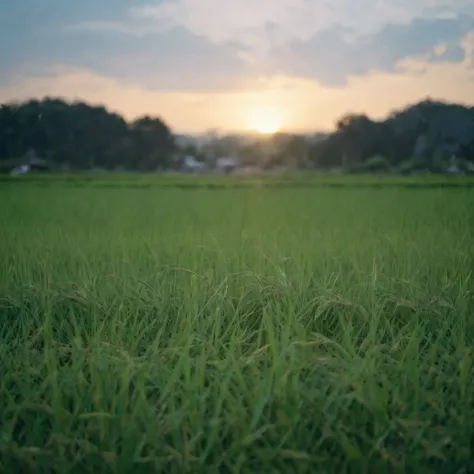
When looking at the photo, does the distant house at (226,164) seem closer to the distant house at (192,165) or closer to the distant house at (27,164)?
the distant house at (192,165)

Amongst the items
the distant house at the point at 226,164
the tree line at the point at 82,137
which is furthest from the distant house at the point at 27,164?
the distant house at the point at 226,164

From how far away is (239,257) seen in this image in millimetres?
1817

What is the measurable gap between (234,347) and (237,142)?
1.19 meters

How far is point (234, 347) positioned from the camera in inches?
47.1

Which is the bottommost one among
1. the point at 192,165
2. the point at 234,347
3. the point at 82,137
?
the point at 234,347

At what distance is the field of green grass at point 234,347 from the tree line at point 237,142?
0.84 feet

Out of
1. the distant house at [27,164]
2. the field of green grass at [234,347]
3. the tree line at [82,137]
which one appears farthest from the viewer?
the distant house at [27,164]

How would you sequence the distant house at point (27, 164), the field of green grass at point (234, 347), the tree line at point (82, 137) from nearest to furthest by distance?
the field of green grass at point (234, 347)
the tree line at point (82, 137)
the distant house at point (27, 164)

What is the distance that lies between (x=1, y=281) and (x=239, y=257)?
72cm

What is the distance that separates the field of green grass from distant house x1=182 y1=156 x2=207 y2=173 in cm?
25

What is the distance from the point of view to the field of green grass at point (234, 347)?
983 millimetres

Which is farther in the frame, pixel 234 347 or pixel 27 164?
pixel 27 164

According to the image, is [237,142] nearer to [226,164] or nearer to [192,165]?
[226,164]

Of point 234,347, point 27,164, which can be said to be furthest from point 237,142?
point 234,347
